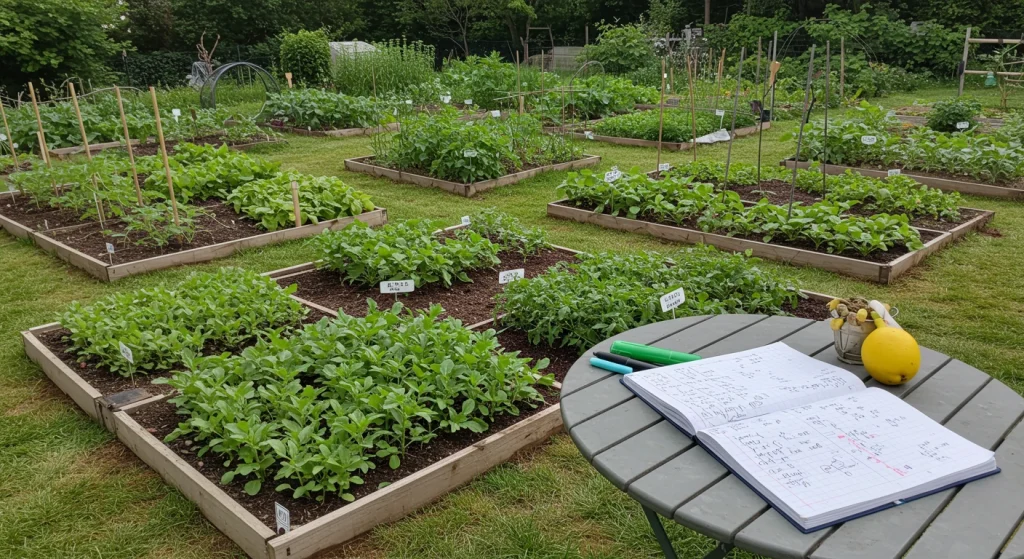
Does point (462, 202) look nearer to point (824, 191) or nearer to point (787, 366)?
point (824, 191)

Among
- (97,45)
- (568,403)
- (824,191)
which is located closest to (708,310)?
(568,403)

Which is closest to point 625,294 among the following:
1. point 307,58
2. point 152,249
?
point 152,249

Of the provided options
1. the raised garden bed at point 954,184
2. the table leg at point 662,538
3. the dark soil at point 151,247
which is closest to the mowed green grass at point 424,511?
the dark soil at point 151,247

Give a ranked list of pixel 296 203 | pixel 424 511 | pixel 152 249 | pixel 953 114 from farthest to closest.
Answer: pixel 953 114, pixel 296 203, pixel 152 249, pixel 424 511

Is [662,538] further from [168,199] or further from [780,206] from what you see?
[168,199]

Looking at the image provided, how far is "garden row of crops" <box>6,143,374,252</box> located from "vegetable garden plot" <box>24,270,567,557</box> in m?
2.03

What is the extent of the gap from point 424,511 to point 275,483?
0.56m

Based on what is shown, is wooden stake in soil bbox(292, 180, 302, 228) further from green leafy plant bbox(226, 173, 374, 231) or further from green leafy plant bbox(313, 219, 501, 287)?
green leafy plant bbox(313, 219, 501, 287)

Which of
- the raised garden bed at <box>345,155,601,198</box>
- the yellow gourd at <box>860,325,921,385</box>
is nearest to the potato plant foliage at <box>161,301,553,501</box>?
the yellow gourd at <box>860,325,921,385</box>

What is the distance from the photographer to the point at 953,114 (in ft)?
30.7

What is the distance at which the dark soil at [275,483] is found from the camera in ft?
8.34

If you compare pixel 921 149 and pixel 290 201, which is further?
pixel 921 149

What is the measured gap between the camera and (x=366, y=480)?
8.85ft

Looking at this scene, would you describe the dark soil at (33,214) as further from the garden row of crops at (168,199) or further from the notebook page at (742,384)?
the notebook page at (742,384)
